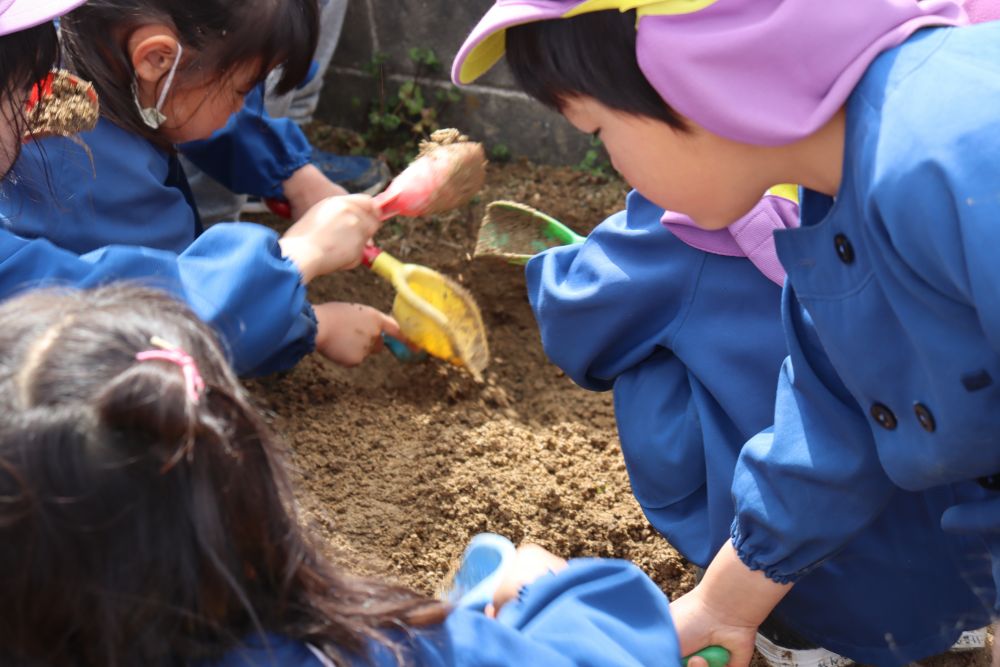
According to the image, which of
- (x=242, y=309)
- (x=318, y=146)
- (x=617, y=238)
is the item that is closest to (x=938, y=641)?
(x=617, y=238)

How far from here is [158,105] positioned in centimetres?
190

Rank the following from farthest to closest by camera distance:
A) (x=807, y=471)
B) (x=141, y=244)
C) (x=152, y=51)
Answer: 1. (x=141, y=244)
2. (x=152, y=51)
3. (x=807, y=471)

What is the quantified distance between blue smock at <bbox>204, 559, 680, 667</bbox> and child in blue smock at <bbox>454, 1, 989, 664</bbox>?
0.98 ft

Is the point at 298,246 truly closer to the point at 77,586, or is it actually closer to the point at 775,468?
the point at 775,468

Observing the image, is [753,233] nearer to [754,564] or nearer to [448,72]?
[754,564]

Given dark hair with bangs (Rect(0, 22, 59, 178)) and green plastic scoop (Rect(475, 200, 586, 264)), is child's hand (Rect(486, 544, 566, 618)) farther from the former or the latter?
green plastic scoop (Rect(475, 200, 586, 264))

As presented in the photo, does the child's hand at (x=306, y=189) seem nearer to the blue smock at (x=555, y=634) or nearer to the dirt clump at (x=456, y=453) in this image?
the dirt clump at (x=456, y=453)

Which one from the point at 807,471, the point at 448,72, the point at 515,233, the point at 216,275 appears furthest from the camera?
the point at 448,72

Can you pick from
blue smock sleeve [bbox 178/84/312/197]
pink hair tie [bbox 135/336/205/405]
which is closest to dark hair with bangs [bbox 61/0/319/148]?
blue smock sleeve [bbox 178/84/312/197]

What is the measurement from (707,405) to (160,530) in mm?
852

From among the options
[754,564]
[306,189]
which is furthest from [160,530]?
[306,189]

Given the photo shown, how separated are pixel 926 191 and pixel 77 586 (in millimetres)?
780

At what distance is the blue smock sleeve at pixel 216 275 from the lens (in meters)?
1.57

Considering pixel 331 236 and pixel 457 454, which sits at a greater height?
pixel 331 236
